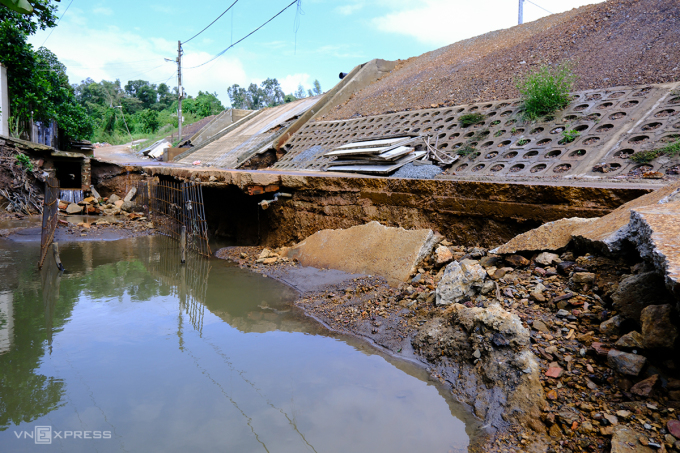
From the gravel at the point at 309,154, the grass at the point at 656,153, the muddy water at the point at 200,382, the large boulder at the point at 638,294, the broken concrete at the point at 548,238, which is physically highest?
the gravel at the point at 309,154

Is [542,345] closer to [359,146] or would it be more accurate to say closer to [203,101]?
[359,146]

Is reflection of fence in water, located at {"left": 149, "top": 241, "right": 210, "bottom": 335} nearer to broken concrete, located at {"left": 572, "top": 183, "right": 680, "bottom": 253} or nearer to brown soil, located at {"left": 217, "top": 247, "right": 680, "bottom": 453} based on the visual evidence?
brown soil, located at {"left": 217, "top": 247, "right": 680, "bottom": 453}

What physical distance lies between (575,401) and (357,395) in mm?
1471

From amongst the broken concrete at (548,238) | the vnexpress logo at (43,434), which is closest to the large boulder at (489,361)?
the broken concrete at (548,238)

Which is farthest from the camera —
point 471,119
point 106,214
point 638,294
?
point 106,214

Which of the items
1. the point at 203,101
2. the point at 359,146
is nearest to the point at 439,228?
the point at 359,146

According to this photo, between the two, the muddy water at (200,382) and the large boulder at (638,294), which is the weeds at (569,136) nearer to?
the large boulder at (638,294)

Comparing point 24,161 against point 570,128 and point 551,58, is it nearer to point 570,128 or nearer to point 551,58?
point 570,128

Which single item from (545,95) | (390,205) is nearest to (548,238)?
(390,205)

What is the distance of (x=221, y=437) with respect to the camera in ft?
8.84

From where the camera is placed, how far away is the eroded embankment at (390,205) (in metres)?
4.30

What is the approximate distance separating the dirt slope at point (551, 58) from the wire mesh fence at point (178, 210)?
6.00 m

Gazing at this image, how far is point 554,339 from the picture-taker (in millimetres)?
2986

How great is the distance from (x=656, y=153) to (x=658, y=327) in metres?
4.15
